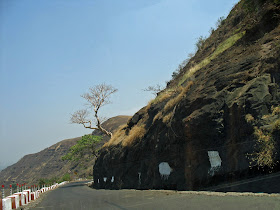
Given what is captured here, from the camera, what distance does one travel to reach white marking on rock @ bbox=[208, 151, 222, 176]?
11.5 m

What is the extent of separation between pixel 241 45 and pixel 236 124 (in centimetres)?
659

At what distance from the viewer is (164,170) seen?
15406 mm

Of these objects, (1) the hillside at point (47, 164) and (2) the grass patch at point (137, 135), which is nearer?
(2) the grass patch at point (137, 135)

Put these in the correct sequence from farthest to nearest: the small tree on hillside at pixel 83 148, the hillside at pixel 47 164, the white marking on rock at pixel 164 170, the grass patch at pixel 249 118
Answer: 1. the hillside at pixel 47 164
2. the small tree on hillside at pixel 83 148
3. the white marking on rock at pixel 164 170
4. the grass patch at pixel 249 118

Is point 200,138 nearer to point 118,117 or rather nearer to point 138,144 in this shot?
point 138,144

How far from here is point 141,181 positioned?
18.5 meters

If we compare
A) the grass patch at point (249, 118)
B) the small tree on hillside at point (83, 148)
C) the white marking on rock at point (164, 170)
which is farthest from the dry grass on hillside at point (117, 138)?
the small tree on hillside at point (83, 148)

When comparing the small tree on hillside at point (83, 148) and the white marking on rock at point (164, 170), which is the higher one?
Result: the small tree on hillside at point (83, 148)

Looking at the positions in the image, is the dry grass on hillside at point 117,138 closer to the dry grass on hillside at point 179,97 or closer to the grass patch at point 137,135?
the grass patch at point 137,135

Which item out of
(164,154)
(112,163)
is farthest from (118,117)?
(164,154)

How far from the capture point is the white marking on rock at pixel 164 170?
15.0m

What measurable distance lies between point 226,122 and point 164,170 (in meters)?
4.83

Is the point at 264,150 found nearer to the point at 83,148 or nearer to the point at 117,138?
the point at 117,138

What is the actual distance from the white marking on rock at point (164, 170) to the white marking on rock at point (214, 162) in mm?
3299
